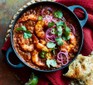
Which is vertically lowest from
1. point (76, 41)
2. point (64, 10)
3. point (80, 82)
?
point (80, 82)

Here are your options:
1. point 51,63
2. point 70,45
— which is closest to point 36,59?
point 51,63

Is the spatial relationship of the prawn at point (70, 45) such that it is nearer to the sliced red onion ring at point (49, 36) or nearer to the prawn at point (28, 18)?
the sliced red onion ring at point (49, 36)

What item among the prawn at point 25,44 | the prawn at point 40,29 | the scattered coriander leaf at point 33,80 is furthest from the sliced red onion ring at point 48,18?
the scattered coriander leaf at point 33,80

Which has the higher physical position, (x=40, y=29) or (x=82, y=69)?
(x=40, y=29)

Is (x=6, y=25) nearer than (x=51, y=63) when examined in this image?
No

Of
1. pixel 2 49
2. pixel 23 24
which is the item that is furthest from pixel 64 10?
pixel 2 49

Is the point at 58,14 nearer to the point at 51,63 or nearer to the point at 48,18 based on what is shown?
the point at 48,18

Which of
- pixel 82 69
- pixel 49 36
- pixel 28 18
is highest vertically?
pixel 28 18

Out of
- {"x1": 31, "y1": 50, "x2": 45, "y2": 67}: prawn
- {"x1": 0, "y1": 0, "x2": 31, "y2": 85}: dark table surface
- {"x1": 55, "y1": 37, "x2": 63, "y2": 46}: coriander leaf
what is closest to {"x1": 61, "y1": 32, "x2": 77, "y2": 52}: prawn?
{"x1": 55, "y1": 37, "x2": 63, "y2": 46}: coriander leaf

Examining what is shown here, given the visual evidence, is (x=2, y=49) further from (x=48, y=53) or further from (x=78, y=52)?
(x=78, y=52)
